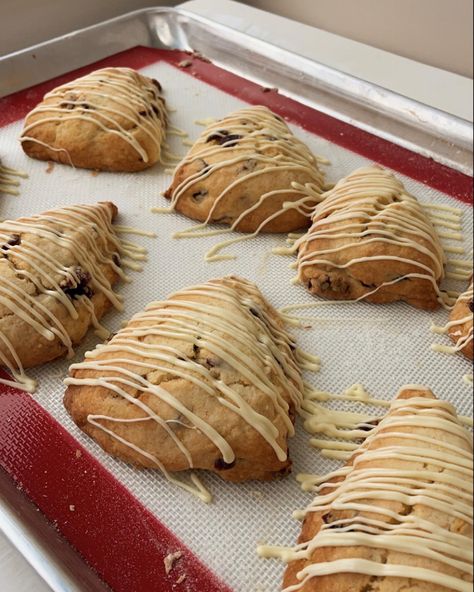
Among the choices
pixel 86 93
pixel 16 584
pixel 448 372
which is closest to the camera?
Result: pixel 16 584

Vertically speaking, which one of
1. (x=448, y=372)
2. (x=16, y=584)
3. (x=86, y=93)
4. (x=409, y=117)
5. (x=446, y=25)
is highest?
(x=86, y=93)

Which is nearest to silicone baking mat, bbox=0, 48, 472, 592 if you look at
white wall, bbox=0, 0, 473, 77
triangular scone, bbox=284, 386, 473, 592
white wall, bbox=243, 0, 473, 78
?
triangular scone, bbox=284, 386, 473, 592

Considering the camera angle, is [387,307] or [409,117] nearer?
[387,307]

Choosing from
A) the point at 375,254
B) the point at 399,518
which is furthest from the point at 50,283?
the point at 399,518

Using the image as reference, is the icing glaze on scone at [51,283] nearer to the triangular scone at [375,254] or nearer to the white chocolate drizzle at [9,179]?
the white chocolate drizzle at [9,179]

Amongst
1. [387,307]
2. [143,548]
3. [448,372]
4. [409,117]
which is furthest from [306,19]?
[143,548]

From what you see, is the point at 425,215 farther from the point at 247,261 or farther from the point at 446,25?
the point at 446,25

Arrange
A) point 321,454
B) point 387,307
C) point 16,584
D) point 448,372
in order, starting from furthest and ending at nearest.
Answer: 1. point 387,307
2. point 448,372
3. point 321,454
4. point 16,584
